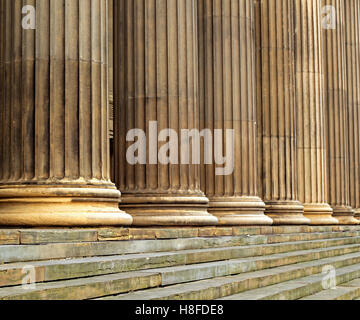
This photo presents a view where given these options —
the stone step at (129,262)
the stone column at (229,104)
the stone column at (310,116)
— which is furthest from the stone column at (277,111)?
the stone step at (129,262)

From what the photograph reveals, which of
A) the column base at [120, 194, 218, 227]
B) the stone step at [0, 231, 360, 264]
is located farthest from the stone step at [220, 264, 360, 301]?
the column base at [120, 194, 218, 227]

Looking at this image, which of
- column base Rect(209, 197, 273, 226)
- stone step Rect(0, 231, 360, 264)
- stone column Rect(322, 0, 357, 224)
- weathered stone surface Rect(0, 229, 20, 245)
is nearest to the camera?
stone step Rect(0, 231, 360, 264)

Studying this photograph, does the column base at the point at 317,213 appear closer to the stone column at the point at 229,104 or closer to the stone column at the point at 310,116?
the stone column at the point at 310,116

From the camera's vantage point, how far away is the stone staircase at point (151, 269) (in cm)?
1404

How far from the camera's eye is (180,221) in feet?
92.4

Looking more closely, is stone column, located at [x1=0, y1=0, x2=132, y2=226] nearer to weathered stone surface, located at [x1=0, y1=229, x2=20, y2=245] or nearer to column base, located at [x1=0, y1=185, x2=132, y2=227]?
column base, located at [x1=0, y1=185, x2=132, y2=227]

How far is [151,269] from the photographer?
1831cm

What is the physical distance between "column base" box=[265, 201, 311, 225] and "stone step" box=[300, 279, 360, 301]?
726 inches

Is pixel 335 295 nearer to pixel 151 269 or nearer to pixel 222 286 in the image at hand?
pixel 222 286

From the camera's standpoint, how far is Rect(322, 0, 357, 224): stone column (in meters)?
57.1

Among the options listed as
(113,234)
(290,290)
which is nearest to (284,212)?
(113,234)
